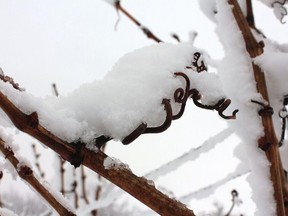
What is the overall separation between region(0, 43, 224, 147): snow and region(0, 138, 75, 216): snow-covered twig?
0.10 metres

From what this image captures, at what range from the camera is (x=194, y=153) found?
1.40 m

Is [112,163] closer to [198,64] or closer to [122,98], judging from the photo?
[122,98]

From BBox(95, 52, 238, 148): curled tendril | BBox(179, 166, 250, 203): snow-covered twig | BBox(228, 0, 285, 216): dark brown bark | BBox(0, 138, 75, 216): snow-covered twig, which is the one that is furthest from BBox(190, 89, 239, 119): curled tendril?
BBox(179, 166, 250, 203): snow-covered twig

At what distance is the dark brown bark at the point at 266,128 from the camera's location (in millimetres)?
802

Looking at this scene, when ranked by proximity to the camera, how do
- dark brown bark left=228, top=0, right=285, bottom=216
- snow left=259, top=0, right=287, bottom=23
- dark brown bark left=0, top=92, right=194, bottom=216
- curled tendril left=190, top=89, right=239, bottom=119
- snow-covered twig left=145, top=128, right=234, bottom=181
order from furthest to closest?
1. snow-covered twig left=145, top=128, right=234, bottom=181
2. snow left=259, top=0, right=287, bottom=23
3. dark brown bark left=228, top=0, right=285, bottom=216
4. curled tendril left=190, top=89, right=239, bottom=119
5. dark brown bark left=0, top=92, right=194, bottom=216

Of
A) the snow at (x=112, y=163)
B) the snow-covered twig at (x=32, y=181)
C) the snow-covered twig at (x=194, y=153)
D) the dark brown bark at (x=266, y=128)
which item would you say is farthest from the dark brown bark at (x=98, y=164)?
the snow-covered twig at (x=194, y=153)

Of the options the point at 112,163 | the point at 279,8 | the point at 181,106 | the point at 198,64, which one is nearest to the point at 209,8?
the point at 279,8

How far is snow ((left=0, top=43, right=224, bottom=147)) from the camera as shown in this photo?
0.44 metres

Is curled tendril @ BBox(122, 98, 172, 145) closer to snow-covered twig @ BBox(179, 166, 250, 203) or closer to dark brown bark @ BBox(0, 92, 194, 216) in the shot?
dark brown bark @ BBox(0, 92, 194, 216)

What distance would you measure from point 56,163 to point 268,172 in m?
1.97

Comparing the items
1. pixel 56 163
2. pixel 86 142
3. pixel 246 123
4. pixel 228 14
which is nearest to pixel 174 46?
pixel 86 142

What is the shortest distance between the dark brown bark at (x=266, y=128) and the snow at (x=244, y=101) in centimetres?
1

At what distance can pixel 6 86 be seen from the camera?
0.42 m

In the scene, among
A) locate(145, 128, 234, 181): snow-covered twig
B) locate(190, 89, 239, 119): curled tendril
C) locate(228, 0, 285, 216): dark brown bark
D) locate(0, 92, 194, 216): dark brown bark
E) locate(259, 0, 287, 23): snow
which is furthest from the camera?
locate(145, 128, 234, 181): snow-covered twig
